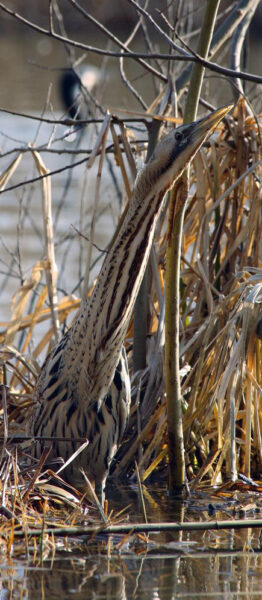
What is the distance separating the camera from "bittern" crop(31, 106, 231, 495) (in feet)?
10.4

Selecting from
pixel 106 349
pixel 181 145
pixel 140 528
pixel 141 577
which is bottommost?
pixel 141 577

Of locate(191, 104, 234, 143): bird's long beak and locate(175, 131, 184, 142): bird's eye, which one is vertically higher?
locate(191, 104, 234, 143): bird's long beak

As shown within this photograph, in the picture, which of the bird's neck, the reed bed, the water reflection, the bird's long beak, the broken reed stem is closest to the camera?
the water reflection

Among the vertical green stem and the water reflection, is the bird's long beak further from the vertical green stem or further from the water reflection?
the water reflection

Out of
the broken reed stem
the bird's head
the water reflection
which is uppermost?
the bird's head

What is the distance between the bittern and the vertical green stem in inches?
5.4

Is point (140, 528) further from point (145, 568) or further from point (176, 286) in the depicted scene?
point (176, 286)

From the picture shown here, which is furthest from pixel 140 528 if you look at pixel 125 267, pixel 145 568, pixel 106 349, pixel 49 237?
pixel 49 237

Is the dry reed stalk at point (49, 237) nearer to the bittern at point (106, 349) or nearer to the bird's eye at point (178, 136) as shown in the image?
the bittern at point (106, 349)

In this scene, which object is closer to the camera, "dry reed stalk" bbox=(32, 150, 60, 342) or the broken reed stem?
the broken reed stem

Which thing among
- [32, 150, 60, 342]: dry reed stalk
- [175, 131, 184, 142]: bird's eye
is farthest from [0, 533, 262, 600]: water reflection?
[32, 150, 60, 342]: dry reed stalk

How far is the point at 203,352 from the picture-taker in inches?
164

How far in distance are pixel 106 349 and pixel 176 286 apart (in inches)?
13.6

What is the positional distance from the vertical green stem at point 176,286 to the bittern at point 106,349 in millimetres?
137
